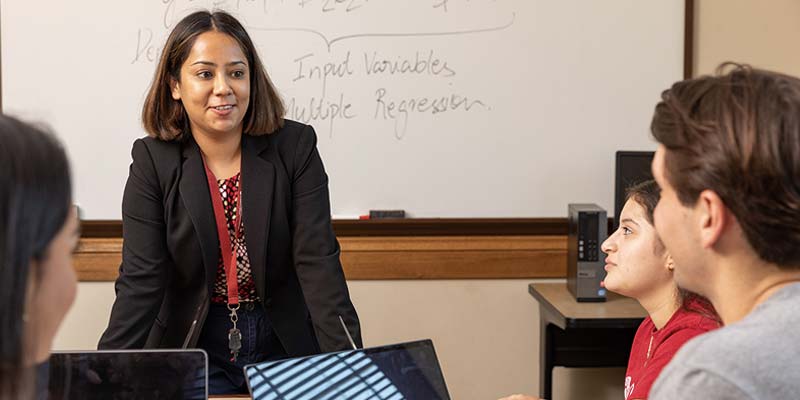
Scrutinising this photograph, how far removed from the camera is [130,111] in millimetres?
3098

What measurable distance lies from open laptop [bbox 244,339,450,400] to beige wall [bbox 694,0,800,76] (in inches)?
82.0

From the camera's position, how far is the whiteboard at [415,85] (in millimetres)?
3078

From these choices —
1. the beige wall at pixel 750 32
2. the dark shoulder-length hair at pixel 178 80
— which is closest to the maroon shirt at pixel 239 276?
the dark shoulder-length hair at pixel 178 80

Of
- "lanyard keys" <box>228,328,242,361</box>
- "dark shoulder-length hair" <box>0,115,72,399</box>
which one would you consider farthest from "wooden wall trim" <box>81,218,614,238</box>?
"dark shoulder-length hair" <box>0,115,72,399</box>

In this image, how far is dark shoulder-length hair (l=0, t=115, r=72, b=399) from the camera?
76 centimetres

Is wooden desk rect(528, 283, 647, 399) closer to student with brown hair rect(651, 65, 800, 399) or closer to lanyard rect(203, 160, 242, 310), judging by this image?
lanyard rect(203, 160, 242, 310)


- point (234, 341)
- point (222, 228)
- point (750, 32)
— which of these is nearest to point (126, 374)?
point (234, 341)

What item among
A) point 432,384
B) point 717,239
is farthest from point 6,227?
point 432,384

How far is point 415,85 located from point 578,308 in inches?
35.5

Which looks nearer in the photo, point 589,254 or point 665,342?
point 665,342

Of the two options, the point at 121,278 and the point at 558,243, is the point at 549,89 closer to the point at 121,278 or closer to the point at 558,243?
the point at 558,243

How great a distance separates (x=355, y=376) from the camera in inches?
57.4

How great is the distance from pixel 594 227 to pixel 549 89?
51 centimetres

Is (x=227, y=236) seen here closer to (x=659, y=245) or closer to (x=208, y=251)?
(x=208, y=251)
